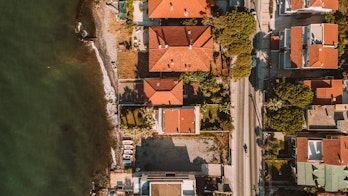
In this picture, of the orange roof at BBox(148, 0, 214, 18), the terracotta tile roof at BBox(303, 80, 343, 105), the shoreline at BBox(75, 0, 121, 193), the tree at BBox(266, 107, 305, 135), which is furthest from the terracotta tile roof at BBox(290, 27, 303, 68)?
the shoreline at BBox(75, 0, 121, 193)

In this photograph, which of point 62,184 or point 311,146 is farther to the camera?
point 62,184

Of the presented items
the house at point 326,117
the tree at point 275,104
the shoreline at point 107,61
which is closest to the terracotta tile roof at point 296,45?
the tree at point 275,104

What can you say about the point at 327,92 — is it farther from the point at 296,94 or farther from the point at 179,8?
the point at 179,8

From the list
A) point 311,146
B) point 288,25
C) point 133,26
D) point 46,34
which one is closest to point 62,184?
point 46,34

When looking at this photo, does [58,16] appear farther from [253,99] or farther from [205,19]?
[253,99]

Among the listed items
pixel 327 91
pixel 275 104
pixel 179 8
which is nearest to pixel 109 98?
pixel 179 8

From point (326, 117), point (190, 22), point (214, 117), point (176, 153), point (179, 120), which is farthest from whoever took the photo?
point (176, 153)
